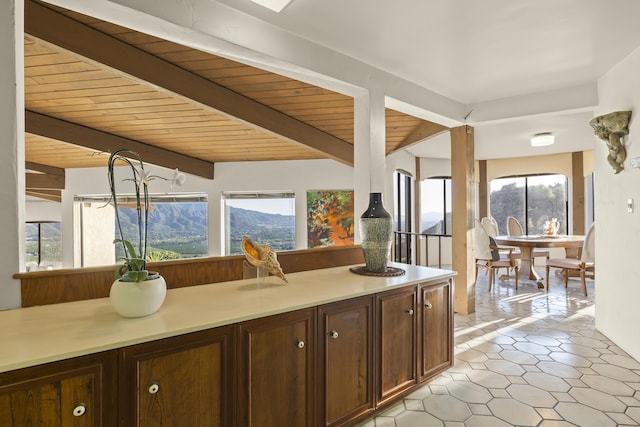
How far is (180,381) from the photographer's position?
125 cm

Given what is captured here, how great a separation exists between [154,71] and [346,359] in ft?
8.72

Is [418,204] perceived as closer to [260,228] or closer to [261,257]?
[260,228]

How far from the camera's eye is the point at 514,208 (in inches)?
297

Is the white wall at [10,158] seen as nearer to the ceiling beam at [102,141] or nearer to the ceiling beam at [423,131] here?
the ceiling beam at [102,141]

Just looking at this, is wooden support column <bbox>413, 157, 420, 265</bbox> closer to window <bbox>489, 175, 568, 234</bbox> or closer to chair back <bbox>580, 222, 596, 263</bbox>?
window <bbox>489, 175, 568, 234</bbox>

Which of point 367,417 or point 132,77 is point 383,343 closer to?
point 367,417

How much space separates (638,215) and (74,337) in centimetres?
352

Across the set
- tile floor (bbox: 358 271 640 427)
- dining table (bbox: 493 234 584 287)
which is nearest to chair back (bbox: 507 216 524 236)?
dining table (bbox: 493 234 584 287)

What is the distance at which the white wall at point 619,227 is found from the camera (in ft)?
8.84

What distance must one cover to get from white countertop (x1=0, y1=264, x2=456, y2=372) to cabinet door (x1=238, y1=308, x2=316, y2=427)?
7 centimetres

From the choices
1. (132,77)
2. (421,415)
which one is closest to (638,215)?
(421,415)

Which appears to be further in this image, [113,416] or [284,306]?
[284,306]

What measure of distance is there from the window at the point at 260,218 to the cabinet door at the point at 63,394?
5.09 m

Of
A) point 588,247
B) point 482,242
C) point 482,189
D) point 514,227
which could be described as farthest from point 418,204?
point 588,247
